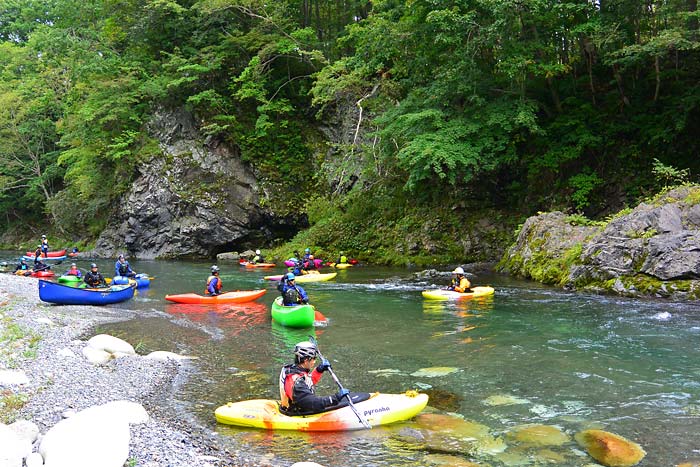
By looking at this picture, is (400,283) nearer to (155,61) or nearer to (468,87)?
(468,87)

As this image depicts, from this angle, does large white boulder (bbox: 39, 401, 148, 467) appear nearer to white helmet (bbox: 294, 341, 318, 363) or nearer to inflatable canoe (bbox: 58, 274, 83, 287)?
white helmet (bbox: 294, 341, 318, 363)

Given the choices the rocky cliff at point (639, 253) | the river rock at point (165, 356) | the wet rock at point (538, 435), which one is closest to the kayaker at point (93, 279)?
the river rock at point (165, 356)

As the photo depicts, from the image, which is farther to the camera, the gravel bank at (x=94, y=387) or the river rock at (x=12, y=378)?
the river rock at (x=12, y=378)

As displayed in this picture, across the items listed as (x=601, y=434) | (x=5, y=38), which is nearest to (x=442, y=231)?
(x=601, y=434)

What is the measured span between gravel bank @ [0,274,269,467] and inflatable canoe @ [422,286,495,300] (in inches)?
311

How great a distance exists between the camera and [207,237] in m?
30.9

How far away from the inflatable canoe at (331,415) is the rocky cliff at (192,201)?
2483 cm

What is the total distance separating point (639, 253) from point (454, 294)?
4939 mm

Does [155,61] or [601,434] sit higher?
[155,61]

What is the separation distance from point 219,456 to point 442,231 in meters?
19.2

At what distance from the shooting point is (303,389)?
22.3ft

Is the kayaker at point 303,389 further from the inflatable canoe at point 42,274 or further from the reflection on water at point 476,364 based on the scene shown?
the inflatable canoe at point 42,274

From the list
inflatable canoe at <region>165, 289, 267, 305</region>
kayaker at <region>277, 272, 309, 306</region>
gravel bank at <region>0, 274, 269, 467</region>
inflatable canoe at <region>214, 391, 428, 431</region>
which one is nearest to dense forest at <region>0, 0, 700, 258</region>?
inflatable canoe at <region>165, 289, 267, 305</region>

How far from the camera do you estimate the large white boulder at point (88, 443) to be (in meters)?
4.51
